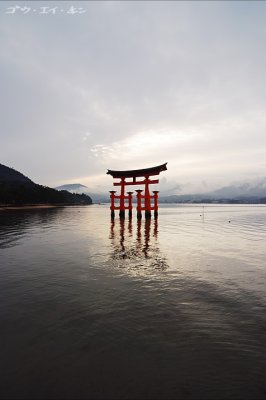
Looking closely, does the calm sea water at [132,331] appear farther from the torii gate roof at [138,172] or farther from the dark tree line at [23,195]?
the dark tree line at [23,195]

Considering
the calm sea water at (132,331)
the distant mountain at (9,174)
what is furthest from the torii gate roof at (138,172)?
the distant mountain at (9,174)

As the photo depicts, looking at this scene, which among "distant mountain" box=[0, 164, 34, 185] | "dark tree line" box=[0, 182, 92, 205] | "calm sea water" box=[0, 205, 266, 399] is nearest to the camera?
"calm sea water" box=[0, 205, 266, 399]

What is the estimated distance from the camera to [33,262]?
36.6ft

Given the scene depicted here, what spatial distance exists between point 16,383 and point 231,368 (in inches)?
130

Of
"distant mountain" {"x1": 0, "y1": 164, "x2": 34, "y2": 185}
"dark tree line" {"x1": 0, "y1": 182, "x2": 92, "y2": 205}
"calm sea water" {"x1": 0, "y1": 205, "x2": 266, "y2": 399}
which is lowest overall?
"calm sea water" {"x1": 0, "y1": 205, "x2": 266, "y2": 399}

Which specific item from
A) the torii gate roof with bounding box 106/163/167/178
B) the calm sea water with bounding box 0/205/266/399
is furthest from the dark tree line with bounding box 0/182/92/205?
the calm sea water with bounding box 0/205/266/399

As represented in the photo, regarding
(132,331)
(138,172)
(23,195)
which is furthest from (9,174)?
(132,331)

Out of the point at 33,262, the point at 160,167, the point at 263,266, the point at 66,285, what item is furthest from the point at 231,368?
the point at 160,167

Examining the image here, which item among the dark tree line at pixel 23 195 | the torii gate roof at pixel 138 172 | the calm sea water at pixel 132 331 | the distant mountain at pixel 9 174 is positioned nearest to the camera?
the calm sea water at pixel 132 331

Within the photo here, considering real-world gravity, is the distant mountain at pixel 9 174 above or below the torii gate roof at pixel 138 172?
above

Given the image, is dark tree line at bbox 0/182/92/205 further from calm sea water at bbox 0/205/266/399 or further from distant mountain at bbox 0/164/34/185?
calm sea water at bbox 0/205/266/399

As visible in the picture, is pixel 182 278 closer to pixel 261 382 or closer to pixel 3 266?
pixel 261 382

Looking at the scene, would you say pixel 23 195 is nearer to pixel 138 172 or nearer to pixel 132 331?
pixel 138 172

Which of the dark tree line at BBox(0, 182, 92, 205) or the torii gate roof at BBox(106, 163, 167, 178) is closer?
the torii gate roof at BBox(106, 163, 167, 178)
